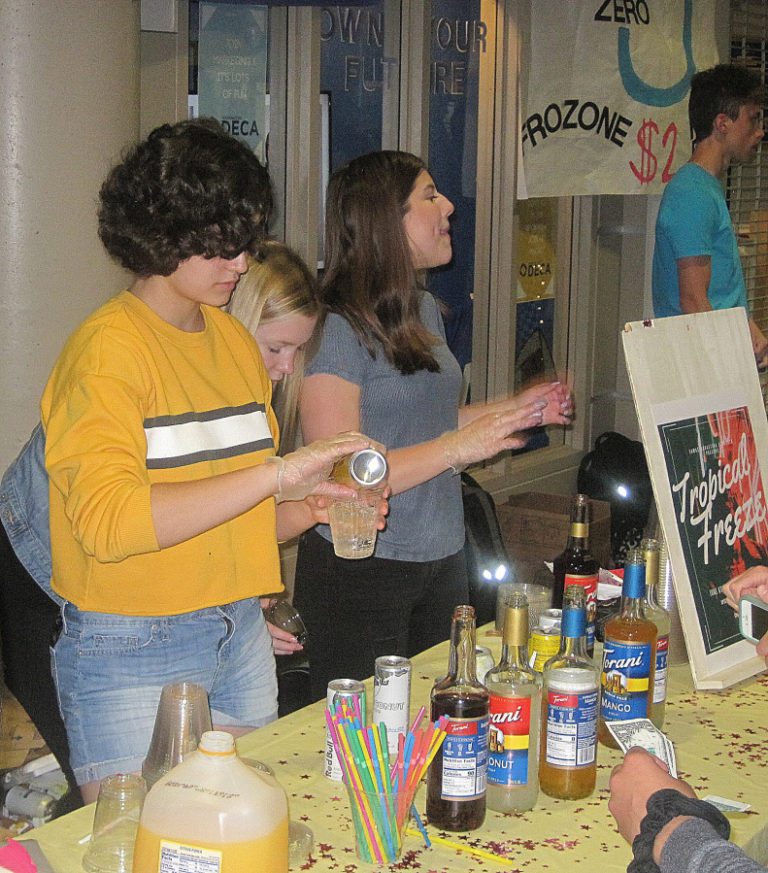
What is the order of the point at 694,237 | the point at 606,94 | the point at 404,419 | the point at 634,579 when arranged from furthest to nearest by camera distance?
the point at 606,94 < the point at 694,237 < the point at 404,419 < the point at 634,579

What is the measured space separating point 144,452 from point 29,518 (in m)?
0.27

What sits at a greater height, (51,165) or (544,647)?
(51,165)

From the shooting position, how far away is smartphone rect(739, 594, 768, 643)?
1573 mm

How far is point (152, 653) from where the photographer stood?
5.37 feet

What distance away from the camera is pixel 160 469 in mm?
1603

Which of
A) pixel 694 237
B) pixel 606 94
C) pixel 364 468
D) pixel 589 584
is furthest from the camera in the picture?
pixel 606 94

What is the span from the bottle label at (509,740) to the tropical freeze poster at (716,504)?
0.53 meters

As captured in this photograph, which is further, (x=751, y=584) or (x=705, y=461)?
(x=705, y=461)

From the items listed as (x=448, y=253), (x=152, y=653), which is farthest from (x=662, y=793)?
(x=448, y=253)

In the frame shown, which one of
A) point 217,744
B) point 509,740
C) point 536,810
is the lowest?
point 536,810

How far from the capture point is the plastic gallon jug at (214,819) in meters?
1.08

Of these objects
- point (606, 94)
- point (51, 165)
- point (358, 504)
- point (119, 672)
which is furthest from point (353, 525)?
point (606, 94)

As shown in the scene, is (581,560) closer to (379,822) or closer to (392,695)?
(392,695)

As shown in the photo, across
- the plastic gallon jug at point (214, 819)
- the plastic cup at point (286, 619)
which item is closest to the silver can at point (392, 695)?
the plastic gallon jug at point (214, 819)
